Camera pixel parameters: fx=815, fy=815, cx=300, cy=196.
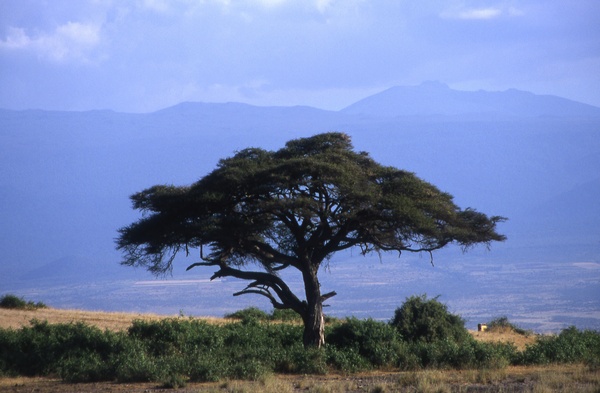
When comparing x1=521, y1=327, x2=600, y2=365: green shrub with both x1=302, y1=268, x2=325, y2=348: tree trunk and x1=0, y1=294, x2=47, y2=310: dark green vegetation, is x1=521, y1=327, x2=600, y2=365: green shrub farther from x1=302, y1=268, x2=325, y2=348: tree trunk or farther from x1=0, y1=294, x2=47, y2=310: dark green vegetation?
x1=0, y1=294, x2=47, y2=310: dark green vegetation

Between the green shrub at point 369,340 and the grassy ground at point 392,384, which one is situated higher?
the green shrub at point 369,340

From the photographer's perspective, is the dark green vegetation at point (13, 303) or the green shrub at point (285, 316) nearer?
the green shrub at point (285, 316)

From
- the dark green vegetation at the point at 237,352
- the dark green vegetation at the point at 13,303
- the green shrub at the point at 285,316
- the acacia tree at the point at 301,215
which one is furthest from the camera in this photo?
the dark green vegetation at the point at 13,303

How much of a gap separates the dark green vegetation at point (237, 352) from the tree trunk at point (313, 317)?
1.65 feet

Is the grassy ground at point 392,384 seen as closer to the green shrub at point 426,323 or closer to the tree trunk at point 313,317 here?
the tree trunk at point 313,317

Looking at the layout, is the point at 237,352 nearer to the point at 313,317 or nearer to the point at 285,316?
the point at 313,317

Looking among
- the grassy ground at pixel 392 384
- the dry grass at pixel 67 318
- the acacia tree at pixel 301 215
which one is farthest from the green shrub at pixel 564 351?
the dry grass at pixel 67 318

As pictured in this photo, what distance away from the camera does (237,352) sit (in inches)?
838

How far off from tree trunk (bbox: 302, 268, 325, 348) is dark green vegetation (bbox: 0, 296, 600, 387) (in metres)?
0.50

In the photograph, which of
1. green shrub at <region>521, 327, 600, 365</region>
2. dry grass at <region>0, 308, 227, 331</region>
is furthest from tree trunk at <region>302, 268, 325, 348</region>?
dry grass at <region>0, 308, 227, 331</region>

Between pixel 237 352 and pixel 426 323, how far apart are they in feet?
21.4

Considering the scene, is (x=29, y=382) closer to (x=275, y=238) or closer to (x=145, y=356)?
(x=145, y=356)

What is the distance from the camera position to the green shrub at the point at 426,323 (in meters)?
24.6

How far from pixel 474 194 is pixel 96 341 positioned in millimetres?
171018
